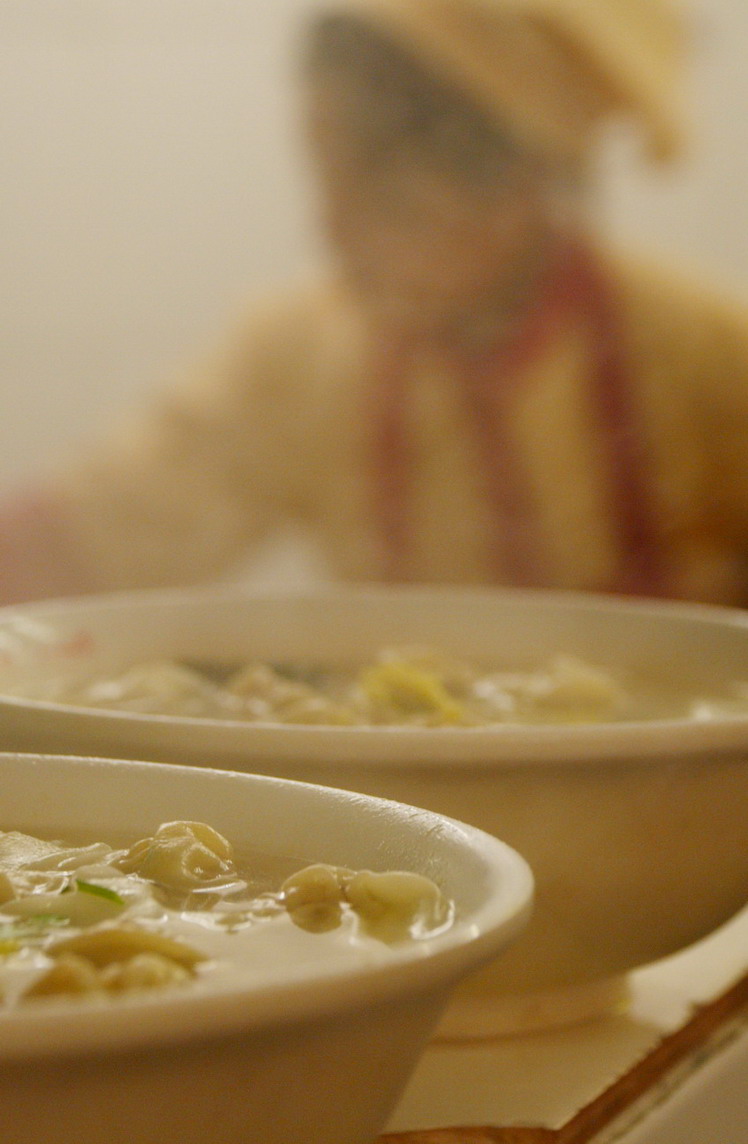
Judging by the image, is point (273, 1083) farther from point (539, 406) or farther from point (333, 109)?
point (333, 109)

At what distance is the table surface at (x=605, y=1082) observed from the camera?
1.81ft

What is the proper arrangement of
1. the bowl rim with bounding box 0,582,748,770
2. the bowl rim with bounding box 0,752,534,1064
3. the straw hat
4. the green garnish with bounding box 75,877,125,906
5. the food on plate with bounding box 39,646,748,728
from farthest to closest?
the straw hat < the food on plate with bounding box 39,646,748,728 < the bowl rim with bounding box 0,582,748,770 < the green garnish with bounding box 75,877,125,906 < the bowl rim with bounding box 0,752,534,1064

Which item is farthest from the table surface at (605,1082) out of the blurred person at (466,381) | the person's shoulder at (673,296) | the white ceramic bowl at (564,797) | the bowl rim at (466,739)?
the person's shoulder at (673,296)

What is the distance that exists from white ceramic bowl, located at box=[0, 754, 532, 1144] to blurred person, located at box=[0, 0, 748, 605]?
1.58 m

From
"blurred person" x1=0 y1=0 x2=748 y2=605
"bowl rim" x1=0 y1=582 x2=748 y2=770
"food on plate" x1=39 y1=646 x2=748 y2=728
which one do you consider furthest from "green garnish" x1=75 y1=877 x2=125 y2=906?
"blurred person" x1=0 y1=0 x2=748 y2=605

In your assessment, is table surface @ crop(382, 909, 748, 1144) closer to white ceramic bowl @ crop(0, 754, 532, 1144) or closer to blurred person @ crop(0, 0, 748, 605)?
white ceramic bowl @ crop(0, 754, 532, 1144)

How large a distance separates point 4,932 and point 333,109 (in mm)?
1904

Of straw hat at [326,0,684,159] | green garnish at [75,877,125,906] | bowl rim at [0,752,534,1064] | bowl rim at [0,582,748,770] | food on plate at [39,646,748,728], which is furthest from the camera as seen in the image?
straw hat at [326,0,684,159]

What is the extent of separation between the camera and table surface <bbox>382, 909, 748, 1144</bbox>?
1.81 ft

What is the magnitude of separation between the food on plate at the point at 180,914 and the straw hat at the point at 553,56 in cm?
173

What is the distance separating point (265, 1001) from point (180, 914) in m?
0.12

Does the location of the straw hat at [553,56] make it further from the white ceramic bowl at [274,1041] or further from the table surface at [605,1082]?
the white ceramic bowl at [274,1041]

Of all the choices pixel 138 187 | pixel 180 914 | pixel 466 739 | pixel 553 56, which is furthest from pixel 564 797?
pixel 138 187

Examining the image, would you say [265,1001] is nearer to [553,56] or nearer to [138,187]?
[553,56]
